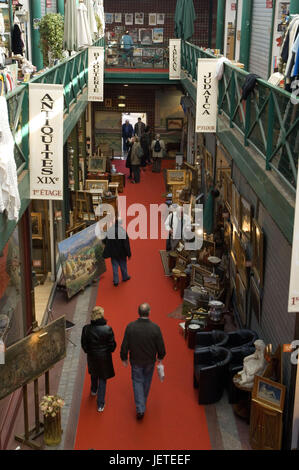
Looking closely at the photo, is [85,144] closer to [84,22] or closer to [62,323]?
[84,22]

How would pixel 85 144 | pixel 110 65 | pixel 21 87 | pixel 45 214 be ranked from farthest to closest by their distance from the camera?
pixel 110 65
pixel 85 144
pixel 45 214
pixel 21 87

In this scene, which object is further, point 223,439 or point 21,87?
point 223,439

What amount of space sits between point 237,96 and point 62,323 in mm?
4844

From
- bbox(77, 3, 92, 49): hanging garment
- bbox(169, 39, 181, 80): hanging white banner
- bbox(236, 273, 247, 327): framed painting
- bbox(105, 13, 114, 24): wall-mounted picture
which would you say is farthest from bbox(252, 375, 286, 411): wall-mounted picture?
bbox(105, 13, 114, 24): wall-mounted picture

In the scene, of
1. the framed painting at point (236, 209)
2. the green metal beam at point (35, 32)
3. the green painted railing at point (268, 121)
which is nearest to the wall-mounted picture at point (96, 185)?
the green metal beam at point (35, 32)

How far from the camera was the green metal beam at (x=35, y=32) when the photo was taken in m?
16.1

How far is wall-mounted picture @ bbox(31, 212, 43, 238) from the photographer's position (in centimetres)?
1363

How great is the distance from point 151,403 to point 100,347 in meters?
1.36

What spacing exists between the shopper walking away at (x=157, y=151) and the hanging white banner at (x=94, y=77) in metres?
8.05

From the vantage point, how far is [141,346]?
29.1ft

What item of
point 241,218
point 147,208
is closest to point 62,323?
point 241,218

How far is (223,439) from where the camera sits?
8672 mm

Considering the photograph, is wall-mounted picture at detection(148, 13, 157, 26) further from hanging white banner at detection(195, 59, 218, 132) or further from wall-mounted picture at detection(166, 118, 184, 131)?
hanging white banner at detection(195, 59, 218, 132)

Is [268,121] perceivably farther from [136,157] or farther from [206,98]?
[136,157]
